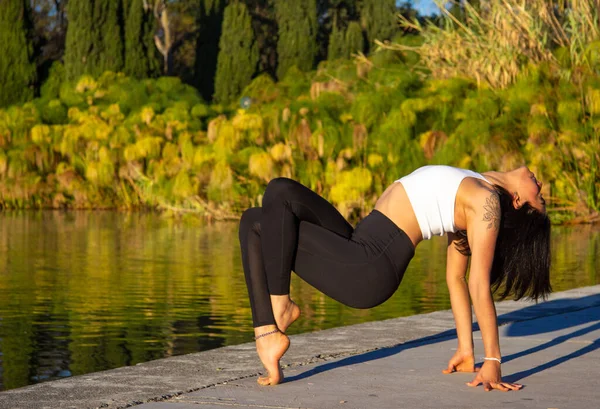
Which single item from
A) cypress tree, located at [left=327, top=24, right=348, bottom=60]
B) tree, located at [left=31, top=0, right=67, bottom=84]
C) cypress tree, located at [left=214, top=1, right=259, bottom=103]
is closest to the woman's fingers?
cypress tree, located at [left=214, top=1, right=259, bottom=103]

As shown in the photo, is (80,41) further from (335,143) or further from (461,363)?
(461,363)

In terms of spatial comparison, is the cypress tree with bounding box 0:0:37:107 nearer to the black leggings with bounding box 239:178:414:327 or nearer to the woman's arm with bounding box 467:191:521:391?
the black leggings with bounding box 239:178:414:327

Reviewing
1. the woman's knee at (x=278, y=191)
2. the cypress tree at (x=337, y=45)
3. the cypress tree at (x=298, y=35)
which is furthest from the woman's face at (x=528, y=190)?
the cypress tree at (x=337, y=45)

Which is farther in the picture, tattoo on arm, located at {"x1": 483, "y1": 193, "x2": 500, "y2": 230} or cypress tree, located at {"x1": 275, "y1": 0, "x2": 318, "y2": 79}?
cypress tree, located at {"x1": 275, "y1": 0, "x2": 318, "y2": 79}

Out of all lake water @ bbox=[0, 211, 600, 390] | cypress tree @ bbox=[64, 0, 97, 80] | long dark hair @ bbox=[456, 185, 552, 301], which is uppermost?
cypress tree @ bbox=[64, 0, 97, 80]

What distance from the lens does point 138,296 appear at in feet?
35.7

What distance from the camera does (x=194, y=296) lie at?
1092 centimetres

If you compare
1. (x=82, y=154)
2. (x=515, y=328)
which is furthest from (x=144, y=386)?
(x=82, y=154)

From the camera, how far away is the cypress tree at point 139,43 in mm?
36531

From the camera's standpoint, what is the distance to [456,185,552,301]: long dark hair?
5.46 metres

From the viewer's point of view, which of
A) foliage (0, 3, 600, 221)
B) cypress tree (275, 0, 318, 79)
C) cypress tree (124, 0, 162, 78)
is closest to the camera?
foliage (0, 3, 600, 221)

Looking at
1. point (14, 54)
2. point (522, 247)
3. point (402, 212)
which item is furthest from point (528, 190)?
point (14, 54)

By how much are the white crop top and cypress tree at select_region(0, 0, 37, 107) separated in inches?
1222

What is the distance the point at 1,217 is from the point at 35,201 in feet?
13.3
